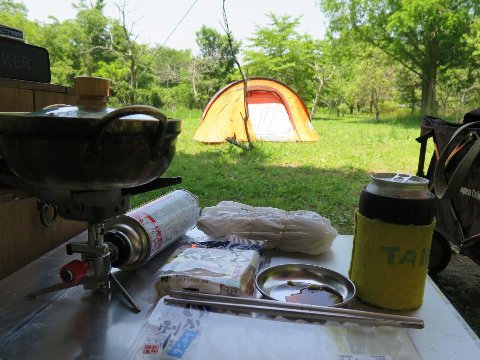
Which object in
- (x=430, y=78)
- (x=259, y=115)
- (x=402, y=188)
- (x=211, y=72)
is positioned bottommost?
(x=402, y=188)

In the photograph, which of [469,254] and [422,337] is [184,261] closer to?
[422,337]

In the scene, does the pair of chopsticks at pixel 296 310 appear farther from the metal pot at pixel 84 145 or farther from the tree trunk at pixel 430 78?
the tree trunk at pixel 430 78

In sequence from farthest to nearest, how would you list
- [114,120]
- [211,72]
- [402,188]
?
[211,72] → [402,188] → [114,120]

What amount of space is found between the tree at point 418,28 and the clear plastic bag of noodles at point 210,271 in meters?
13.0

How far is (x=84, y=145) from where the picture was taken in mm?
489

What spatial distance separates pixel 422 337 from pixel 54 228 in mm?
872

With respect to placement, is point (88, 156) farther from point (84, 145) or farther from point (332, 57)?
point (332, 57)

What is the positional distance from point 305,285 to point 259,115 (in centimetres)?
610

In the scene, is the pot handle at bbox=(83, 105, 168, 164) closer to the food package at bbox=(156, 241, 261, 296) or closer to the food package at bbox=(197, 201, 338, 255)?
the food package at bbox=(156, 241, 261, 296)

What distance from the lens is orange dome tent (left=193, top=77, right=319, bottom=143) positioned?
615 cm

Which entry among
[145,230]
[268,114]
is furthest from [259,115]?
[145,230]

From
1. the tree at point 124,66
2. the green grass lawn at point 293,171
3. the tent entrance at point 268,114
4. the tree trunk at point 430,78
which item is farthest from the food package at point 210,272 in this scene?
the tree trunk at point 430,78

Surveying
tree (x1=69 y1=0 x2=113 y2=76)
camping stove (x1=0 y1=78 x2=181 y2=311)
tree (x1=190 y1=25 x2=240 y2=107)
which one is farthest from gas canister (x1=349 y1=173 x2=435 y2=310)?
tree (x1=69 y1=0 x2=113 y2=76)

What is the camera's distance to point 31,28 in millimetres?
16016
